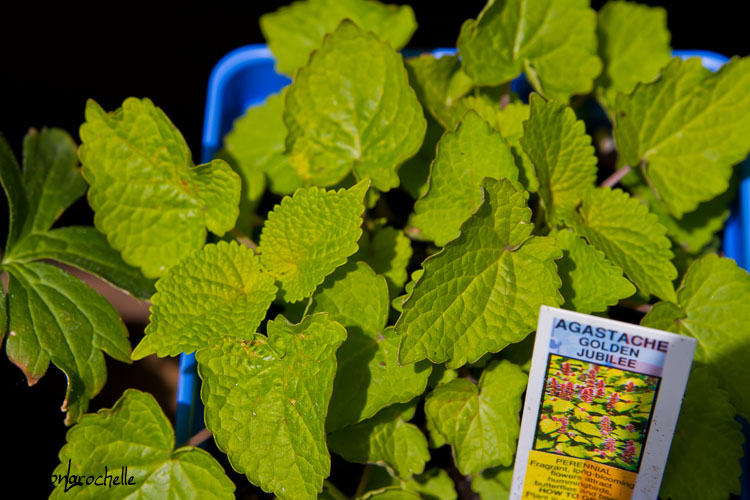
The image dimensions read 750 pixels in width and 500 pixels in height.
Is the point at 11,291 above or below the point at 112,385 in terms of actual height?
above

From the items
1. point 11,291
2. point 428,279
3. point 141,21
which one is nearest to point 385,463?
point 428,279

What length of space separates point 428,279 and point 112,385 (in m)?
0.69

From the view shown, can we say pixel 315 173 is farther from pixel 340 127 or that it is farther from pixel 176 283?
pixel 176 283

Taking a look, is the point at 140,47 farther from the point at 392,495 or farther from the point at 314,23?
the point at 392,495

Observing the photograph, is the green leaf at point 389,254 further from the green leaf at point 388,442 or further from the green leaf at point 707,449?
the green leaf at point 707,449

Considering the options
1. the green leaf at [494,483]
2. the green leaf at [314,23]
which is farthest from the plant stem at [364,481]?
the green leaf at [314,23]

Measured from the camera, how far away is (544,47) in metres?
1.04

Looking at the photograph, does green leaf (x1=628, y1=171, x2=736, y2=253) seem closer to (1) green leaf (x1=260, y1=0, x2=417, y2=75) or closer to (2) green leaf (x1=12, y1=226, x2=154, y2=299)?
(1) green leaf (x1=260, y1=0, x2=417, y2=75)

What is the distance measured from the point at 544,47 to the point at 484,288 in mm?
435

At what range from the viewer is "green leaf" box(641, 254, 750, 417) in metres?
0.87

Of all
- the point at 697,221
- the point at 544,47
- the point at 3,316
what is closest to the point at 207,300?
the point at 3,316

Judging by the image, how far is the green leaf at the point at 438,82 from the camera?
1.03 metres

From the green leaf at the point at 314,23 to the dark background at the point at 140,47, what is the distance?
1.02ft

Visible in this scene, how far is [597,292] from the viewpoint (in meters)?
0.82
